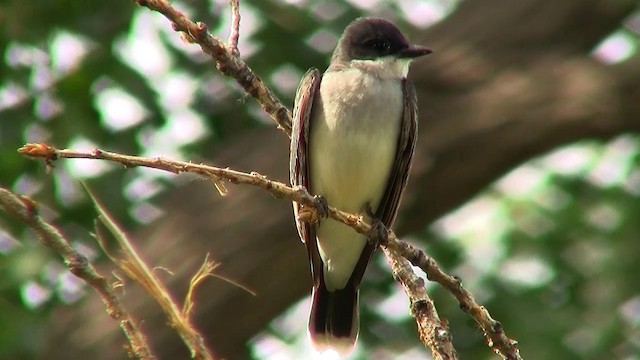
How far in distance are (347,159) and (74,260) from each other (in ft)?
7.63

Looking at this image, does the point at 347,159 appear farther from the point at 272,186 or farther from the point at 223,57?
the point at 272,186

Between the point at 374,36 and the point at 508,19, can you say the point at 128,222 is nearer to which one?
the point at 374,36

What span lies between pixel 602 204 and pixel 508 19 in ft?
4.37

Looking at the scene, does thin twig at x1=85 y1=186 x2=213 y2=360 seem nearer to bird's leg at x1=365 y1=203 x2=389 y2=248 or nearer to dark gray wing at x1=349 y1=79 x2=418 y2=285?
bird's leg at x1=365 y1=203 x2=389 y2=248

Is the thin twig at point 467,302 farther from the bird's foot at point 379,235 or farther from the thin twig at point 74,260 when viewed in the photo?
the thin twig at point 74,260

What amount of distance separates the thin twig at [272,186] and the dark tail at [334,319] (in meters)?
1.29

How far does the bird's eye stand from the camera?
17.2ft

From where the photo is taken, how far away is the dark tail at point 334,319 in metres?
4.90

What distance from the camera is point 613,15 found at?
6945 millimetres

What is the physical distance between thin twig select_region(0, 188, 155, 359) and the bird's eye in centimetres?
293

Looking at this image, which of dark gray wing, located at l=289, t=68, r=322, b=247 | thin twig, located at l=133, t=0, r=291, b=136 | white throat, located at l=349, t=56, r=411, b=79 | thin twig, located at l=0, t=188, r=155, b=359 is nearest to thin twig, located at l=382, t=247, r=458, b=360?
thin twig, located at l=133, t=0, r=291, b=136

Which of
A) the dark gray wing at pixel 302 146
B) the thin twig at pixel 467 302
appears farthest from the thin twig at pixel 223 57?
the thin twig at pixel 467 302

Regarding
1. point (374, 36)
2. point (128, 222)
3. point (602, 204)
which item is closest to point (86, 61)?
point (128, 222)

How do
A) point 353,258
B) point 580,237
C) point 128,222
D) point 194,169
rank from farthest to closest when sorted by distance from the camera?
point 580,237 < point 128,222 < point 353,258 < point 194,169
